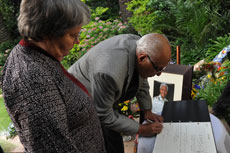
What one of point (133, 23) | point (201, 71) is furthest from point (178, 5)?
point (201, 71)

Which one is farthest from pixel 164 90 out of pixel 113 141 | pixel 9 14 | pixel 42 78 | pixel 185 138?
pixel 9 14

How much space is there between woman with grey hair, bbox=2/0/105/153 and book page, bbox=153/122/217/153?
0.57 metres

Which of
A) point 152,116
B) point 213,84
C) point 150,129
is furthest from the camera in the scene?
point 213,84

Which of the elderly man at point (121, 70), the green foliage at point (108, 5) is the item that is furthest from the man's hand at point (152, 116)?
the green foliage at point (108, 5)

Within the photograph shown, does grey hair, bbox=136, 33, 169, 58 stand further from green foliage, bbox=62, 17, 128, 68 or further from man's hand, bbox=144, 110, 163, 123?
green foliage, bbox=62, 17, 128, 68

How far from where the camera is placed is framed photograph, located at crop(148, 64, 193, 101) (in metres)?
1.68

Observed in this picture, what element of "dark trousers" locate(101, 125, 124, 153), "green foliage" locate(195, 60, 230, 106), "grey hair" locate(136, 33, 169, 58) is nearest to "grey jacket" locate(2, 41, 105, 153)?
"grey hair" locate(136, 33, 169, 58)

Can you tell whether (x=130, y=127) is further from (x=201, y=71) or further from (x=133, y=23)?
(x=133, y=23)

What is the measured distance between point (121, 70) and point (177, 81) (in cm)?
65

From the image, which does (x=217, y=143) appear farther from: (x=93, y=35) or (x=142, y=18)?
(x=142, y=18)

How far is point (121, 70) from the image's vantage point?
Result: 1.26 metres

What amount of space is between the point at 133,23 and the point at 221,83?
142 inches

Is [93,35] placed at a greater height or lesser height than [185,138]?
lesser

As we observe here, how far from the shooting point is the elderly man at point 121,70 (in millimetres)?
1216
